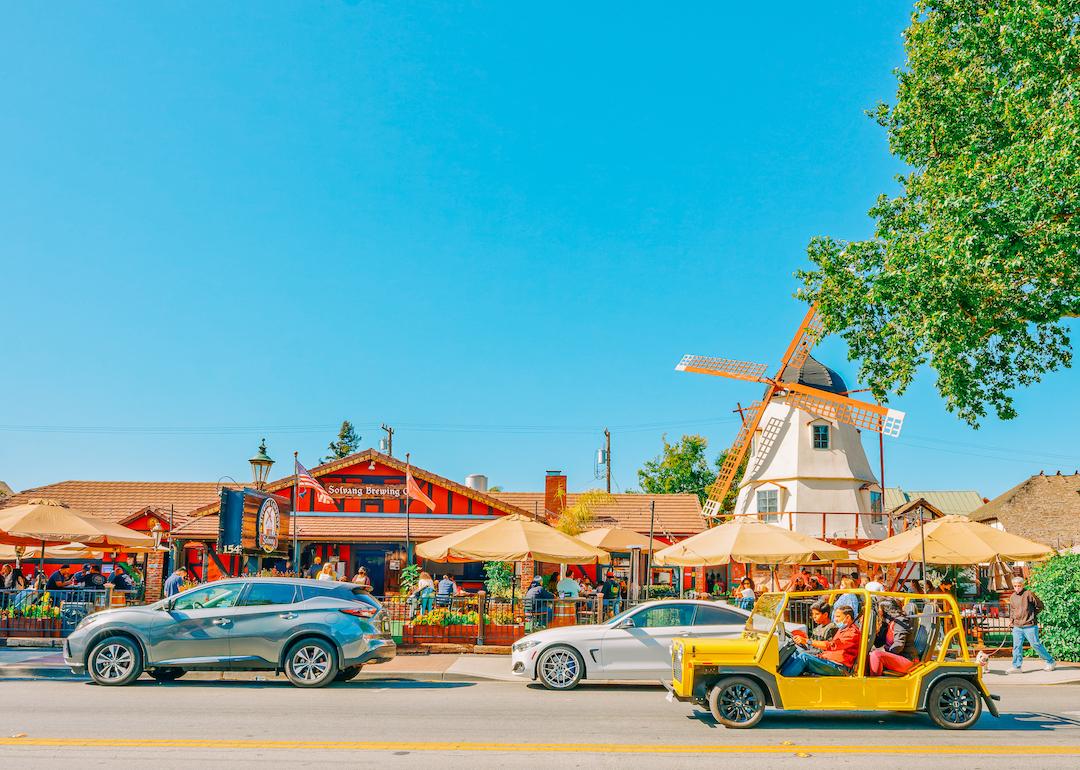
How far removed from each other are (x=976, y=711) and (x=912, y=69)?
14627 millimetres

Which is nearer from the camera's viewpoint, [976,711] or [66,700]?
[976,711]

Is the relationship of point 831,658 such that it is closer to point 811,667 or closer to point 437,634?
point 811,667

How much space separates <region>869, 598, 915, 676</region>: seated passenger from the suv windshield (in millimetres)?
1168

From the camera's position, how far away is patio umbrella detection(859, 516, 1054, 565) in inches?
841

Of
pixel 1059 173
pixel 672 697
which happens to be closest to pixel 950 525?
pixel 1059 173

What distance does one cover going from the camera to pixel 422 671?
1609 centimetres

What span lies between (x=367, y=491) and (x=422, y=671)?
1891 cm

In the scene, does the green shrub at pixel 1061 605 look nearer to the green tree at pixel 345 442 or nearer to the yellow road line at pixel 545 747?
the yellow road line at pixel 545 747

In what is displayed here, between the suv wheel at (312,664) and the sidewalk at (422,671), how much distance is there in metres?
1.56

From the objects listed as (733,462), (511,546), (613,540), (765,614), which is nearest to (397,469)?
(613,540)

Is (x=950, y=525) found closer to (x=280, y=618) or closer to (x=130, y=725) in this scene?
(x=280, y=618)

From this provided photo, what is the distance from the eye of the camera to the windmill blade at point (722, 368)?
45781 mm

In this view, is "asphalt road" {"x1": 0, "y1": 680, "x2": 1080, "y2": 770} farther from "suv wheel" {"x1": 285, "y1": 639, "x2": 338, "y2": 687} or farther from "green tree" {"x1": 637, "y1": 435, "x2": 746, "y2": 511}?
"green tree" {"x1": 637, "y1": 435, "x2": 746, "y2": 511}

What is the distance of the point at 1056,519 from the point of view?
56531mm
